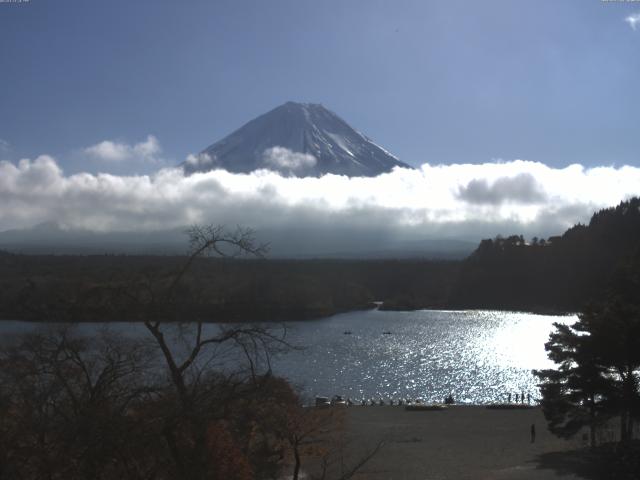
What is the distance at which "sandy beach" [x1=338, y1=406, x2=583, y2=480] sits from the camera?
11.3 m

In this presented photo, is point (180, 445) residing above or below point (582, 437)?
above

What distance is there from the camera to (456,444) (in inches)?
577

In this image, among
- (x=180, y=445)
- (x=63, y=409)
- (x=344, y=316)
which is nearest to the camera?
(x=180, y=445)

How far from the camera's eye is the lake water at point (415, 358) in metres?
24.0

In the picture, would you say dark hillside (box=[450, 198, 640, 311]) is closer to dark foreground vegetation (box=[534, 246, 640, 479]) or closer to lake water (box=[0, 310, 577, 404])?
lake water (box=[0, 310, 577, 404])

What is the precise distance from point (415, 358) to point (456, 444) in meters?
18.1

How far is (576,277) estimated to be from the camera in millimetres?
63594

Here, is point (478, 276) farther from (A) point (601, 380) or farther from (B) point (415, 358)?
(A) point (601, 380)

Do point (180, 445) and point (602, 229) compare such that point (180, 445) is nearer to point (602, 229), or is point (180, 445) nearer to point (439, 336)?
point (439, 336)

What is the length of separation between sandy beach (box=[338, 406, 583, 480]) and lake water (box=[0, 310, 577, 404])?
244 cm

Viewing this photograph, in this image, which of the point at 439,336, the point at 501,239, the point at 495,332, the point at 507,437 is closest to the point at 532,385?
the point at 507,437

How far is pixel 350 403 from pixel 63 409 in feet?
55.9

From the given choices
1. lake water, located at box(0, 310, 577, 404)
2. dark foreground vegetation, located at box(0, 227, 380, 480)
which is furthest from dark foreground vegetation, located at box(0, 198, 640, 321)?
dark foreground vegetation, located at box(0, 227, 380, 480)

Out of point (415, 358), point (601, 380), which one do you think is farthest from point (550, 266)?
point (601, 380)
